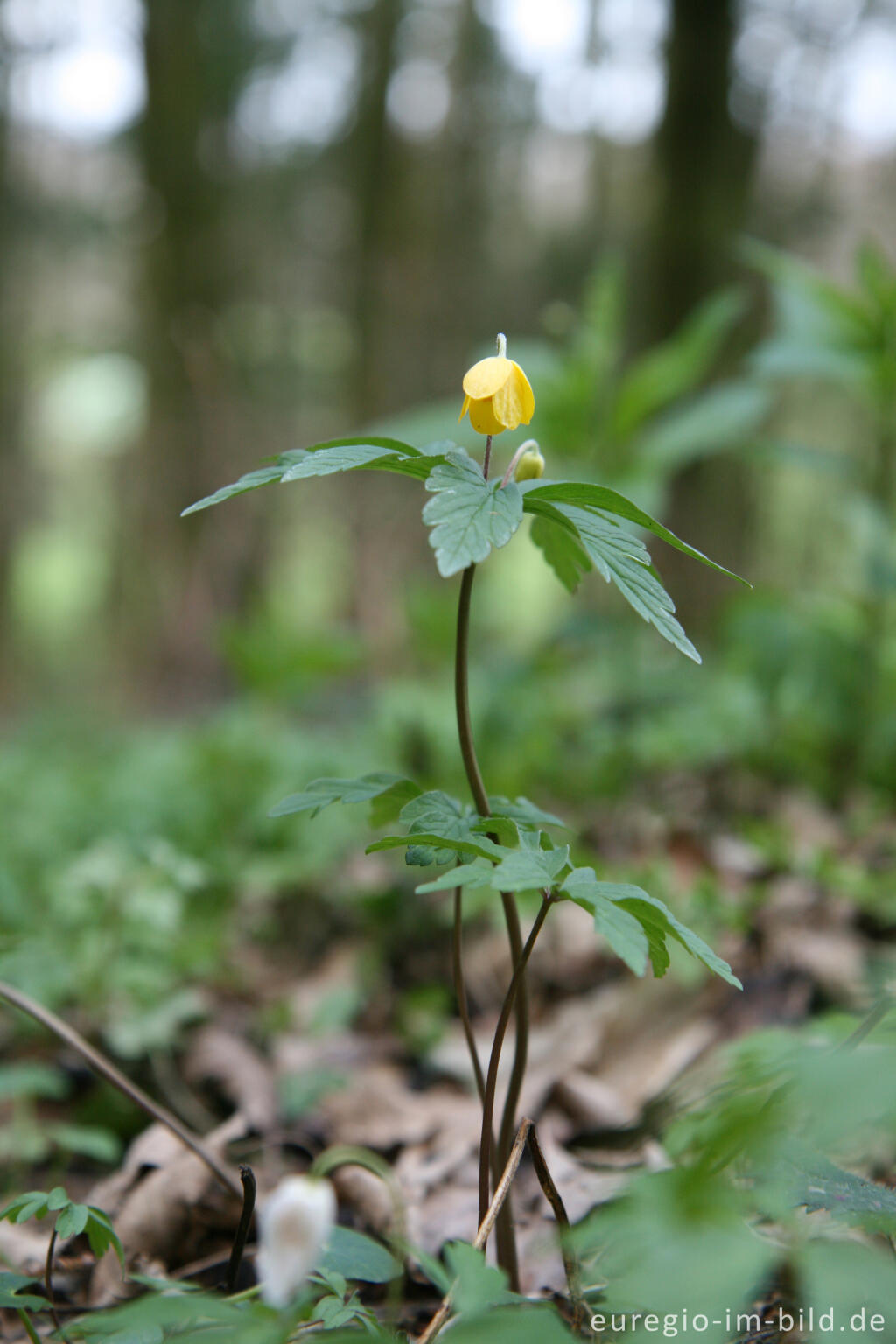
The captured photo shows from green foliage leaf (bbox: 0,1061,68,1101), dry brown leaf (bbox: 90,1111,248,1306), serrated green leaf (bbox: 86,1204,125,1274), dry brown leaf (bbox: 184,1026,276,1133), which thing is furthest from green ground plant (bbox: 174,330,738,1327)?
green foliage leaf (bbox: 0,1061,68,1101)

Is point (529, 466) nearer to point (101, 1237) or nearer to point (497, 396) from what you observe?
point (497, 396)

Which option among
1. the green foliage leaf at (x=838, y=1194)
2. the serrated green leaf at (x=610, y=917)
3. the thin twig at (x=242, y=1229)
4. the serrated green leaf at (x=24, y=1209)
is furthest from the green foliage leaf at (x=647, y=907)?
the serrated green leaf at (x=24, y=1209)

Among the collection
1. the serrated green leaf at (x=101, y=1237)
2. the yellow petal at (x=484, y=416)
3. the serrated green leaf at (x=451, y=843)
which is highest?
the yellow petal at (x=484, y=416)

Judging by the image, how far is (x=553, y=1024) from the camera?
1.91m

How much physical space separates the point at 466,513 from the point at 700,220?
4864mm

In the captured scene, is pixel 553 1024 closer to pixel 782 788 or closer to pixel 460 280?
pixel 782 788

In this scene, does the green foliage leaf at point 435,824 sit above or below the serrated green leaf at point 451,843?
below

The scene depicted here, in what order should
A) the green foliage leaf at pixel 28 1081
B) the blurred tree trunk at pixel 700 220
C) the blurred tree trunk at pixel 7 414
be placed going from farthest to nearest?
the blurred tree trunk at pixel 7 414
the blurred tree trunk at pixel 700 220
the green foliage leaf at pixel 28 1081

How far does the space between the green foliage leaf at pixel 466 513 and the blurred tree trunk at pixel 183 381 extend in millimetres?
5456

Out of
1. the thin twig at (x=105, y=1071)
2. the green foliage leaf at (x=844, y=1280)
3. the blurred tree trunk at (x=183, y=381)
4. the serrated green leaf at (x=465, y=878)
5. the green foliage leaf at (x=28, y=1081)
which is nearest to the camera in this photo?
the green foliage leaf at (x=844, y=1280)

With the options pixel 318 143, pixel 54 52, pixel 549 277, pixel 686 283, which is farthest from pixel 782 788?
pixel 54 52

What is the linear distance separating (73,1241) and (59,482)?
50.5 feet

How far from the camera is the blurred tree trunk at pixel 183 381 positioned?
243 inches

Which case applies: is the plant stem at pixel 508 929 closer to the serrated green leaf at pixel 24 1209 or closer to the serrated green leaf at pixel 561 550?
the serrated green leaf at pixel 561 550
